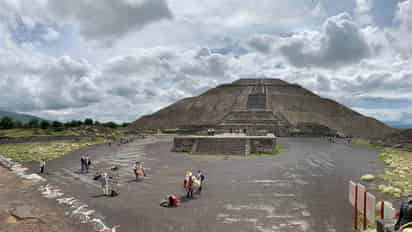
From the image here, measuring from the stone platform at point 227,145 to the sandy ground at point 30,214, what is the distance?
52.3ft

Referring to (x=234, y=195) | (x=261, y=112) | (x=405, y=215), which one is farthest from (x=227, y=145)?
(x=261, y=112)

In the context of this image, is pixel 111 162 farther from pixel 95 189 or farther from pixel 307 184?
pixel 307 184

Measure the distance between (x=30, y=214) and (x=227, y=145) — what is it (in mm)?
19898

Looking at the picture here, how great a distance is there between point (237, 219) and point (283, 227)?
1554 millimetres

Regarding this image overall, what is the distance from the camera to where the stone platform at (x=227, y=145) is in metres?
28.4

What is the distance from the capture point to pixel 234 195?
1356 centimetres

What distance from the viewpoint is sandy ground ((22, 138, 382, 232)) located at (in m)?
9.98

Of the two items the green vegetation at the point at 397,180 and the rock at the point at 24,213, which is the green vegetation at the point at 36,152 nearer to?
the rock at the point at 24,213

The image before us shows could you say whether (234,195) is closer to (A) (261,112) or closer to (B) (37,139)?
(B) (37,139)

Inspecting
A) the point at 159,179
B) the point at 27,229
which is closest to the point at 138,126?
the point at 159,179

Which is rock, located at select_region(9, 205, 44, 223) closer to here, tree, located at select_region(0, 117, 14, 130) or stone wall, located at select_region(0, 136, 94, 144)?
stone wall, located at select_region(0, 136, 94, 144)

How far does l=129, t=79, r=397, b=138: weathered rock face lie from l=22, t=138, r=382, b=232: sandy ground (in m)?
37.1

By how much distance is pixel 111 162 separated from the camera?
24.8m

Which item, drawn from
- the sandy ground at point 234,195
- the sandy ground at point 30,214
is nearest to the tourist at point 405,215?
the sandy ground at point 234,195
